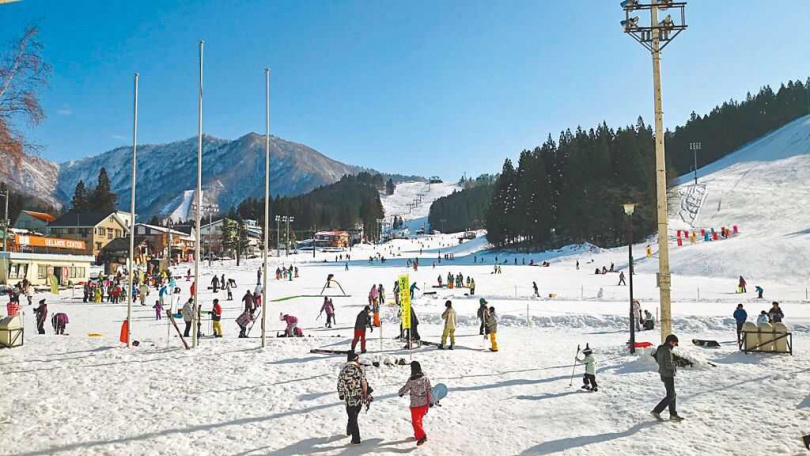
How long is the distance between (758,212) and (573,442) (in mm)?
75538

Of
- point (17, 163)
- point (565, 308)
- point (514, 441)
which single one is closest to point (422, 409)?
point (514, 441)

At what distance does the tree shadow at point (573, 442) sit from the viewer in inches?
303

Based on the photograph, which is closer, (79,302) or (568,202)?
(79,302)

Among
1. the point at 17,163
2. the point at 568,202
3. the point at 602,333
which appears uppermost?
the point at 568,202

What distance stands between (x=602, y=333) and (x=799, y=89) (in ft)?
514

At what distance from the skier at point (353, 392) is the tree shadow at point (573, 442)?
257cm

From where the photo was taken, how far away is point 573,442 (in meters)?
8.02

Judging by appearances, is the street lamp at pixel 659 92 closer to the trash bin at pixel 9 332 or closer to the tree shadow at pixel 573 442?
the tree shadow at pixel 573 442

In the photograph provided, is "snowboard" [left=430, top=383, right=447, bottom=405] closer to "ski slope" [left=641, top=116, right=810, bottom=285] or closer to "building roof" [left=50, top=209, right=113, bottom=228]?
"ski slope" [left=641, top=116, right=810, bottom=285]

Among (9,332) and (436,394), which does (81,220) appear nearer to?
(9,332)

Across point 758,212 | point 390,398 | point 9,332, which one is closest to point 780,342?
point 390,398

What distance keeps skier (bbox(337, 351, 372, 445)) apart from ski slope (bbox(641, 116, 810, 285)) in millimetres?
40872

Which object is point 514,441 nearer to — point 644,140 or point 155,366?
point 155,366

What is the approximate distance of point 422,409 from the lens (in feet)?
26.0
